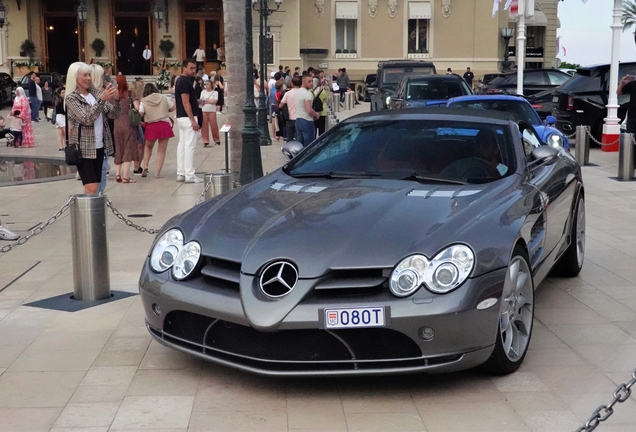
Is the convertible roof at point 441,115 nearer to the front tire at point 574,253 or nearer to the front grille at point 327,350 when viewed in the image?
the front tire at point 574,253

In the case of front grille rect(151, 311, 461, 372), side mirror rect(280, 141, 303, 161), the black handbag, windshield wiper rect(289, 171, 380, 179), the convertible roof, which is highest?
the convertible roof

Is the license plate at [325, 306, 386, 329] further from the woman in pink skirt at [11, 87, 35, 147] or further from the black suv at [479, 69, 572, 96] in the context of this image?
the black suv at [479, 69, 572, 96]

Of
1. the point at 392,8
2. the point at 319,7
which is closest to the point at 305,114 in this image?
the point at 319,7

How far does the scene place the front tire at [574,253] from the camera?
7.62 m

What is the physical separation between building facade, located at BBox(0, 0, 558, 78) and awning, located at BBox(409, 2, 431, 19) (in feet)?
0.19

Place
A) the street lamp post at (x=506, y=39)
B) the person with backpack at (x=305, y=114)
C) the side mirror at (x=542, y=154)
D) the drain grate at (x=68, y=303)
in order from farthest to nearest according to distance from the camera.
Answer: the street lamp post at (x=506, y=39) → the person with backpack at (x=305, y=114) → the drain grate at (x=68, y=303) → the side mirror at (x=542, y=154)

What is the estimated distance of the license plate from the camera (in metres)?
4.68

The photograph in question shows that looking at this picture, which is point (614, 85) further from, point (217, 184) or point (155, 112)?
point (217, 184)

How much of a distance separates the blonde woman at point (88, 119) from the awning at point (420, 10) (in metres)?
45.4

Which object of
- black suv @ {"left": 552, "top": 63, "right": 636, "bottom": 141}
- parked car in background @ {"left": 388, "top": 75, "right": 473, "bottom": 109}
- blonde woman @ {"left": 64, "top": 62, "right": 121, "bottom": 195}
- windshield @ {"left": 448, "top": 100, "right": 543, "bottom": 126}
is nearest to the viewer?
blonde woman @ {"left": 64, "top": 62, "right": 121, "bottom": 195}

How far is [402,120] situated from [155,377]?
8.75ft

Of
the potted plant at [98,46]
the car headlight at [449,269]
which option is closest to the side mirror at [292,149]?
the car headlight at [449,269]

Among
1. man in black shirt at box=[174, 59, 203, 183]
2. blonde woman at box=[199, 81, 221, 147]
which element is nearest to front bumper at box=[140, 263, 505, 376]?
man in black shirt at box=[174, 59, 203, 183]

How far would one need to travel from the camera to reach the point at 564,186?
7141mm
